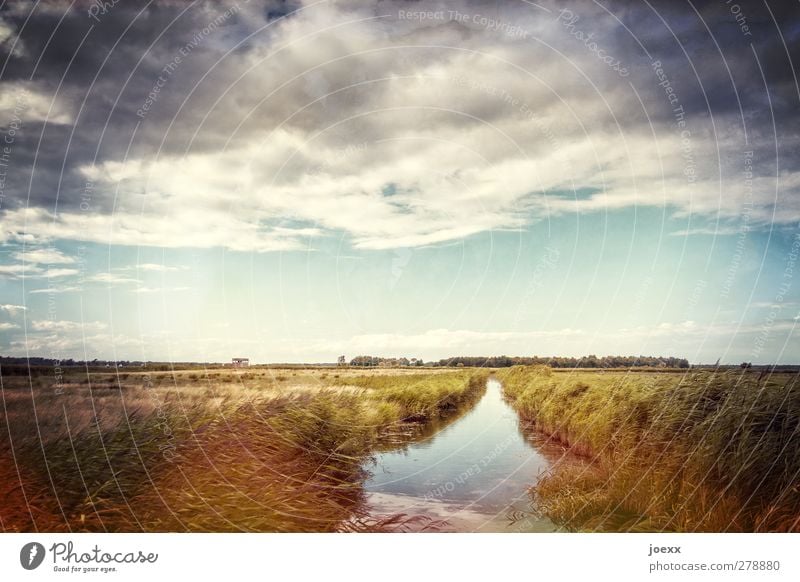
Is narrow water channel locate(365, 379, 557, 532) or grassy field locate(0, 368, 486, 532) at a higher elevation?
grassy field locate(0, 368, 486, 532)

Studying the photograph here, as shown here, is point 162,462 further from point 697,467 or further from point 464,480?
point 697,467

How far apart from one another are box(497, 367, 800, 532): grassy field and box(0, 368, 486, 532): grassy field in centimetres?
354

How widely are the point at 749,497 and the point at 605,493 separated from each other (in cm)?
226

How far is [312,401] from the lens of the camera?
12.3 metres

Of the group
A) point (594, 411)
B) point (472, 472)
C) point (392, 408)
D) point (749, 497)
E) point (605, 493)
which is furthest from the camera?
point (392, 408)

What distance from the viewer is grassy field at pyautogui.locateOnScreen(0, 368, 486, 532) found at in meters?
8.19

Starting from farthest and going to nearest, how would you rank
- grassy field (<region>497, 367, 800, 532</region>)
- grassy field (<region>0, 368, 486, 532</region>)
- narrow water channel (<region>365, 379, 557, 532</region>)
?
narrow water channel (<region>365, 379, 557, 532</region>) → grassy field (<region>497, 367, 800, 532</region>) → grassy field (<region>0, 368, 486, 532</region>)

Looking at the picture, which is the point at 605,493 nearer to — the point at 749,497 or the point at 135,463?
the point at 749,497

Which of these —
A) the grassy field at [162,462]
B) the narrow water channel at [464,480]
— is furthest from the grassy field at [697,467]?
the grassy field at [162,462]

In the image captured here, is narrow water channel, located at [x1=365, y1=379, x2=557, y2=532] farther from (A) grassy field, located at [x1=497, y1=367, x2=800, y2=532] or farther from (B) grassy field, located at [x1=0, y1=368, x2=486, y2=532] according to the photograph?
(B) grassy field, located at [x1=0, y1=368, x2=486, y2=532]

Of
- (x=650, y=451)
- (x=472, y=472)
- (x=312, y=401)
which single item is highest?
(x=312, y=401)

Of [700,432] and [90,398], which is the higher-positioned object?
[90,398]

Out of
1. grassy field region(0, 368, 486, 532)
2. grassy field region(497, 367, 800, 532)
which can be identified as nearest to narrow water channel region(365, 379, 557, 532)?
grassy field region(497, 367, 800, 532)
